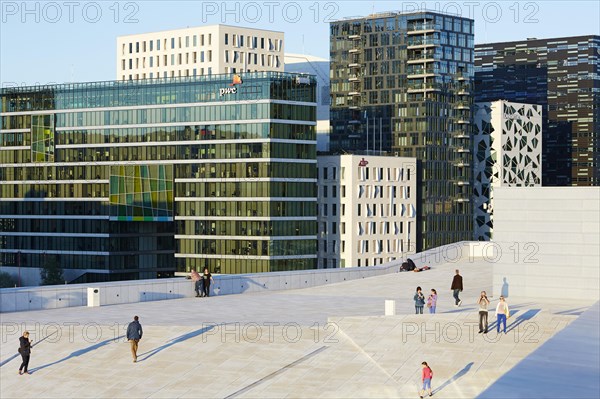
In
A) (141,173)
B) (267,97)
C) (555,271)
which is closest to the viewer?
(555,271)

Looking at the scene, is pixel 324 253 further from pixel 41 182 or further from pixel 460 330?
pixel 460 330

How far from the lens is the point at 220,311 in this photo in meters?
45.2

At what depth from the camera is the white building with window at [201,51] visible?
174 m

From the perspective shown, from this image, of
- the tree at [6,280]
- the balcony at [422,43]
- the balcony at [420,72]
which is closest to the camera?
the tree at [6,280]

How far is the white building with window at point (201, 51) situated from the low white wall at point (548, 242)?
12245 cm

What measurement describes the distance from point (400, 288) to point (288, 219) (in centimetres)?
6896

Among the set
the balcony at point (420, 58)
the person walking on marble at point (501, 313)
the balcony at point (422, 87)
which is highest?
the balcony at point (420, 58)

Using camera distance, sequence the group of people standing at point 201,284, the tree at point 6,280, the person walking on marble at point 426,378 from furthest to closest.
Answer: the tree at point 6,280
the group of people standing at point 201,284
the person walking on marble at point 426,378

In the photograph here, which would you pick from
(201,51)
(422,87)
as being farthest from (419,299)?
(201,51)

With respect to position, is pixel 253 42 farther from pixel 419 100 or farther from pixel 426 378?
pixel 426 378

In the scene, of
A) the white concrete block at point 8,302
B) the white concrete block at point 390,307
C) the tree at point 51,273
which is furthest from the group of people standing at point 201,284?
the tree at point 51,273

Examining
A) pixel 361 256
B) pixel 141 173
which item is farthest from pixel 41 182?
pixel 361 256

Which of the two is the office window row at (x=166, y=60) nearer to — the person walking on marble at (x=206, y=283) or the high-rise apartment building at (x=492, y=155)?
the high-rise apartment building at (x=492, y=155)

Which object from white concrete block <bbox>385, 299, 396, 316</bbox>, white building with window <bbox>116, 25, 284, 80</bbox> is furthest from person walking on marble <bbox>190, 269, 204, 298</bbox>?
white building with window <bbox>116, 25, 284, 80</bbox>
